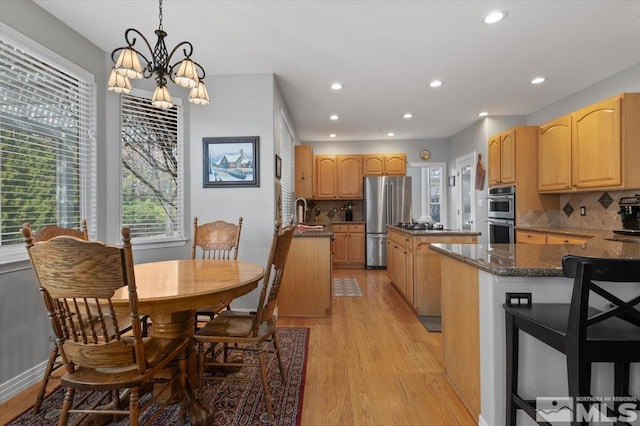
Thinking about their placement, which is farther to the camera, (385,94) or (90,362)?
(385,94)

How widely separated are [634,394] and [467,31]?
2.55 metres

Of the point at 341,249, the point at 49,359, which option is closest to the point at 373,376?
the point at 49,359

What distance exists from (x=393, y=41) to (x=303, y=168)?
3232 mm

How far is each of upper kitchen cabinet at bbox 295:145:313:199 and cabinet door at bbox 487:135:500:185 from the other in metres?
2.96

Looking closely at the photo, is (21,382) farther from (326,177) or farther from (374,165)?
(374,165)

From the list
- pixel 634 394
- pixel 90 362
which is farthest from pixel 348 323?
pixel 90 362

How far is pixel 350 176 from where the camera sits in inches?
245

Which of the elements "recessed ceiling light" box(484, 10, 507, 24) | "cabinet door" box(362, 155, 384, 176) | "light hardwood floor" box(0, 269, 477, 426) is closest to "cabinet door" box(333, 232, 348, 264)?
"cabinet door" box(362, 155, 384, 176)

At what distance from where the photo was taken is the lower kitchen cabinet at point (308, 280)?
127 inches

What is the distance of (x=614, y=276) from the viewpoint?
3.20 ft

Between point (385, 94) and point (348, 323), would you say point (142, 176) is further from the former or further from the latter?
point (385, 94)

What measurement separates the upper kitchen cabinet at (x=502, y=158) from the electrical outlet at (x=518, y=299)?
10.5 feet

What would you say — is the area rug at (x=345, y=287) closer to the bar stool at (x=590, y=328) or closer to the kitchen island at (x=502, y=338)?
the kitchen island at (x=502, y=338)

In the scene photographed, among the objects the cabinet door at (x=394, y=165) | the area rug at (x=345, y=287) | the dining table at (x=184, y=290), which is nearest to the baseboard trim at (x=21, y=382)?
the dining table at (x=184, y=290)
